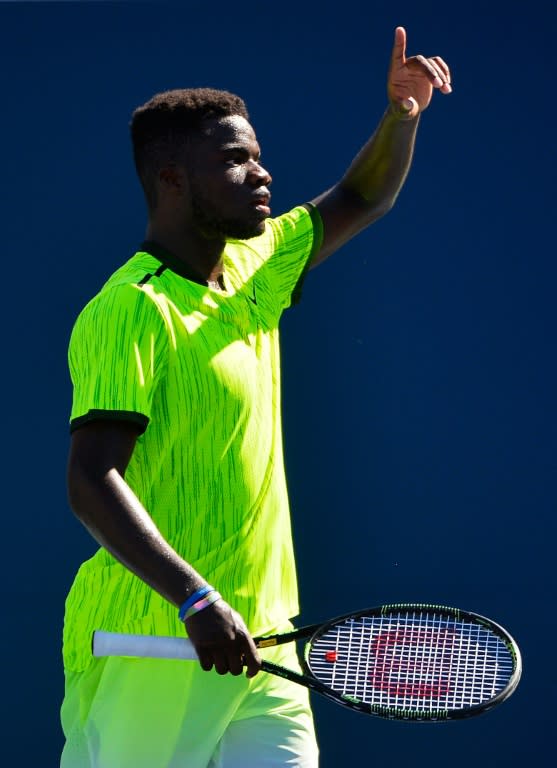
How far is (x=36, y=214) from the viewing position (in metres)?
4.80

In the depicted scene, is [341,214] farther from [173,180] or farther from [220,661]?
[220,661]

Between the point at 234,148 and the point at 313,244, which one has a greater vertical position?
the point at 234,148

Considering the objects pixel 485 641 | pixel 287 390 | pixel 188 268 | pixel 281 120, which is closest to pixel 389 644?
pixel 485 641

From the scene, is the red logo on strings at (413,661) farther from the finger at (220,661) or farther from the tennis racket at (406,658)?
the finger at (220,661)

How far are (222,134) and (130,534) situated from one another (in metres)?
1.03

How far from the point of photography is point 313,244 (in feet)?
13.4

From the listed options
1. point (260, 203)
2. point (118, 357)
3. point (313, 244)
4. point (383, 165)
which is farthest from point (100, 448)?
point (383, 165)

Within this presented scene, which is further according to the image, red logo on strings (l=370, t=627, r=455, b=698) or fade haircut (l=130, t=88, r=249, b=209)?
fade haircut (l=130, t=88, r=249, b=209)

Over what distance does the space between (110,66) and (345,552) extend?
1.60 m

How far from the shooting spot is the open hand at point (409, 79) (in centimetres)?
403

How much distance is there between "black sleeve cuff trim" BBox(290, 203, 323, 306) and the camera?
4.02 meters

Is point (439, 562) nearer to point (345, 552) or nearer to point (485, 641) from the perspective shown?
point (345, 552)

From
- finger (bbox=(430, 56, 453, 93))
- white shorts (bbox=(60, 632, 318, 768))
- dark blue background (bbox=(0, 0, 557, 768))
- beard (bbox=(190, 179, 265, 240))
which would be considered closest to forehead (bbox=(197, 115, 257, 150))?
beard (bbox=(190, 179, 265, 240))

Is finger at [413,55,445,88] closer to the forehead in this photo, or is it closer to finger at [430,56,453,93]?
finger at [430,56,453,93]
